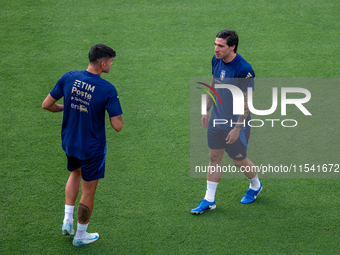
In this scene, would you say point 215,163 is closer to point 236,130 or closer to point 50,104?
point 236,130

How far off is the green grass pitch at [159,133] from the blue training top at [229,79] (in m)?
1.00

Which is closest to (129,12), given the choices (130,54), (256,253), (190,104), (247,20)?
(130,54)

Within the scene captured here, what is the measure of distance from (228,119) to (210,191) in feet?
2.63

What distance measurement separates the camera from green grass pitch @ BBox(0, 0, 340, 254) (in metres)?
3.63

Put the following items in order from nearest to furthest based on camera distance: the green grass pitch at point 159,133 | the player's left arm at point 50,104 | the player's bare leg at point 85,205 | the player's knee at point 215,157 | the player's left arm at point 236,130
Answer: the player's left arm at point 50,104 < the player's bare leg at point 85,205 < the player's left arm at point 236,130 < the green grass pitch at point 159,133 < the player's knee at point 215,157

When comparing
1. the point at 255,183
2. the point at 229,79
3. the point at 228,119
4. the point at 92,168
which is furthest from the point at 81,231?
the point at 229,79

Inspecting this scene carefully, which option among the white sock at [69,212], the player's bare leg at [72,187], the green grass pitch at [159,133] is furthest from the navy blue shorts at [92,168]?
the green grass pitch at [159,133]

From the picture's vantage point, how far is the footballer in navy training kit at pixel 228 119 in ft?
11.1

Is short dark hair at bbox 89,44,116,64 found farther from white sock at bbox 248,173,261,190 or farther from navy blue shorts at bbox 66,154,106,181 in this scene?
white sock at bbox 248,173,261,190

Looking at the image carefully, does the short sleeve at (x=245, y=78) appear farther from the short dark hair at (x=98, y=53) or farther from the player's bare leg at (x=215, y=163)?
the short dark hair at (x=98, y=53)

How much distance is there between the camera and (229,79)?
136 inches

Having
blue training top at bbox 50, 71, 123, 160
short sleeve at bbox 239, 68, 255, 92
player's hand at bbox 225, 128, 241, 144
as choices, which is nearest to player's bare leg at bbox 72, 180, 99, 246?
blue training top at bbox 50, 71, 123, 160

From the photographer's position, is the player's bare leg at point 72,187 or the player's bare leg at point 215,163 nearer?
the player's bare leg at point 72,187

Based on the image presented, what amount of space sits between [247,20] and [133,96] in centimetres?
307
